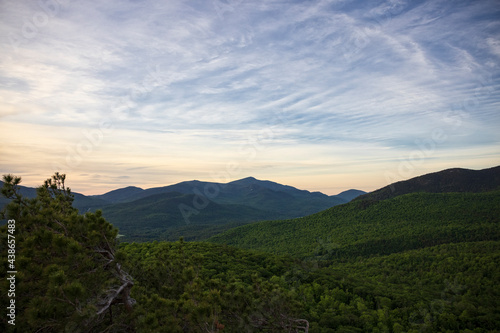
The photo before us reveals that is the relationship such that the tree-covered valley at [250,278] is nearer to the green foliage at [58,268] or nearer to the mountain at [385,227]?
the green foliage at [58,268]

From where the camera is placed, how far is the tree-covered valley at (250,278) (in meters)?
8.80

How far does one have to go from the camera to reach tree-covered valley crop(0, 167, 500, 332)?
8.80 m

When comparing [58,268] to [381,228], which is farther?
[381,228]

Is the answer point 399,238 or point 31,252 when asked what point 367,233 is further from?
point 31,252

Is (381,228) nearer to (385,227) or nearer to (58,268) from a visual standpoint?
(385,227)

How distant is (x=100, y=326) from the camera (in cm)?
1087

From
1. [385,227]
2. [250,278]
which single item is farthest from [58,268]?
[385,227]

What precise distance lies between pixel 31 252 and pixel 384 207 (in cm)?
15703

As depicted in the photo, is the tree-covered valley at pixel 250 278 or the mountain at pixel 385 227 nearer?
the tree-covered valley at pixel 250 278

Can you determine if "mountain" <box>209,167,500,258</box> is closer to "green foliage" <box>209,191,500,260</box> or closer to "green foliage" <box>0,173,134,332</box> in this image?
"green foliage" <box>209,191,500,260</box>

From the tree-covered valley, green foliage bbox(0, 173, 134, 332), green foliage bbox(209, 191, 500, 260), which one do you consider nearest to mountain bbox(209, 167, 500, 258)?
green foliage bbox(209, 191, 500, 260)

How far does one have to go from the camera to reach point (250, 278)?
40.2 metres

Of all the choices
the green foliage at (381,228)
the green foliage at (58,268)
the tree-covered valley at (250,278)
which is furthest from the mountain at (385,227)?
the green foliage at (58,268)

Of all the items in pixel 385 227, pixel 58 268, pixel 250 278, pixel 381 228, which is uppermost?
pixel 58 268
